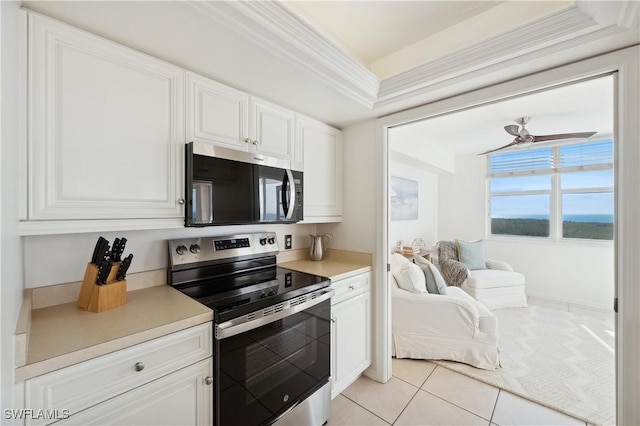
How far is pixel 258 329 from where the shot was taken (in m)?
1.32

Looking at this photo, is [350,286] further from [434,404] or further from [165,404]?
[165,404]

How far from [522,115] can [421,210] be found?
2.26m

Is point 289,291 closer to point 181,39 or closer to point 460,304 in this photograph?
point 181,39

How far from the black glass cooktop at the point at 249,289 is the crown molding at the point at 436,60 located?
124 centimetres

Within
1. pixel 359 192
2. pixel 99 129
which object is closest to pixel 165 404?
pixel 99 129

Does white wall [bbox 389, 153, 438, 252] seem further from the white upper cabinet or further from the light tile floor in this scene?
the white upper cabinet

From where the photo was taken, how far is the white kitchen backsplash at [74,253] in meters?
1.19

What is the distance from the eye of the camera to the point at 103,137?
1.14m

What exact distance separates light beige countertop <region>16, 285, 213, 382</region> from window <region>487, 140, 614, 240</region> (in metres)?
4.41

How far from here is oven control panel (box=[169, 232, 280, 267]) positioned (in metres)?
1.57

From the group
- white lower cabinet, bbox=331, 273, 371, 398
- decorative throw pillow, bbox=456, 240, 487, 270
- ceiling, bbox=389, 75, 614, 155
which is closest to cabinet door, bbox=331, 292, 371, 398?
white lower cabinet, bbox=331, 273, 371, 398

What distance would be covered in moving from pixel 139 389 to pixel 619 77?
8.18ft

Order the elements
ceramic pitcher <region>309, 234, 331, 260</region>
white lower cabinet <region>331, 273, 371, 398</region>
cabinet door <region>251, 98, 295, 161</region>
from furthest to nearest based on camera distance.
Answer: ceramic pitcher <region>309, 234, 331, 260</region>
white lower cabinet <region>331, 273, 371, 398</region>
cabinet door <region>251, 98, 295, 161</region>

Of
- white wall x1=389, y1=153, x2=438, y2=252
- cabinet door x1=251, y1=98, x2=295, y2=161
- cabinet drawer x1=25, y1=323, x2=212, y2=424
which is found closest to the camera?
cabinet drawer x1=25, y1=323, x2=212, y2=424
